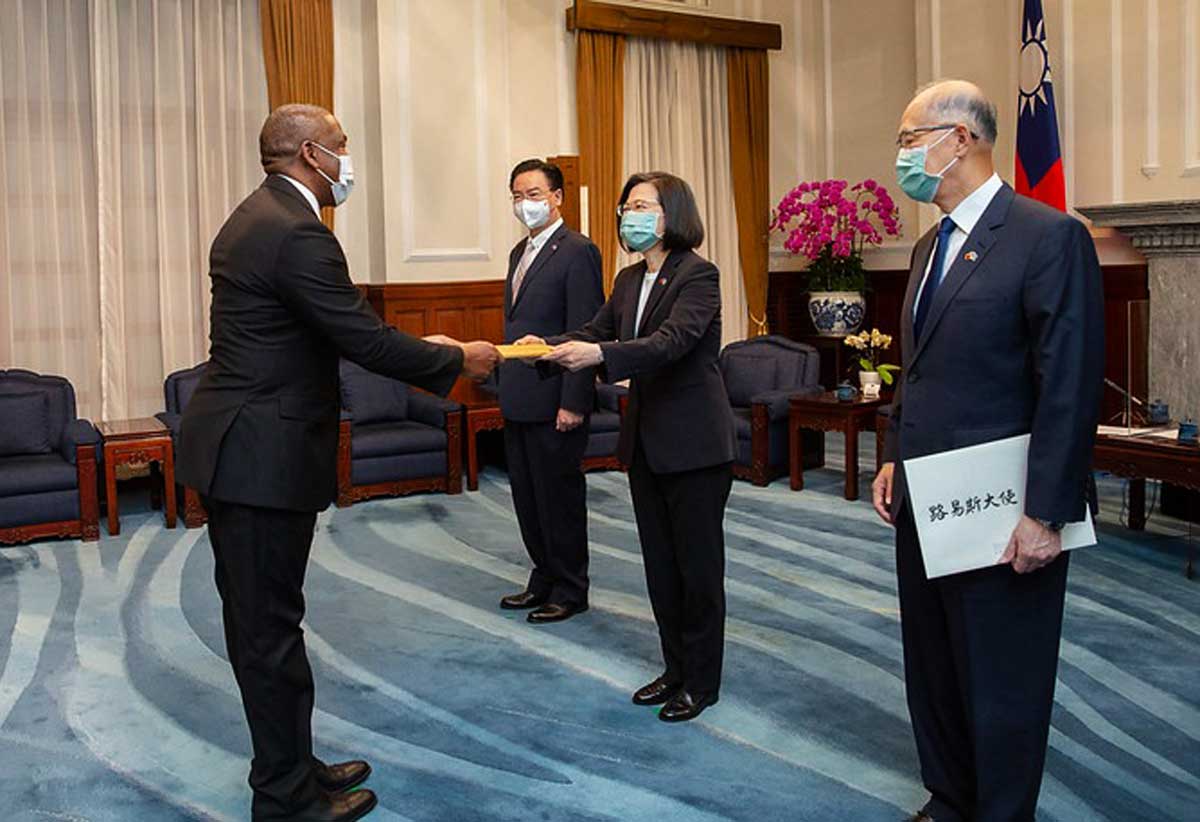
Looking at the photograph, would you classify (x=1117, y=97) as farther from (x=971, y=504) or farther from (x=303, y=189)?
(x=303, y=189)

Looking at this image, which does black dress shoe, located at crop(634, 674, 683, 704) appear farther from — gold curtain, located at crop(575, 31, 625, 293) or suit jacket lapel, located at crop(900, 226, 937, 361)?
gold curtain, located at crop(575, 31, 625, 293)

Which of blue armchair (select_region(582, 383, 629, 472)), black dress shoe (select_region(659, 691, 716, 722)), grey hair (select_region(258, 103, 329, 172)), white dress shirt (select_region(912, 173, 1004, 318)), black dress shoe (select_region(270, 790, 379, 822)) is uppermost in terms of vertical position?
grey hair (select_region(258, 103, 329, 172))

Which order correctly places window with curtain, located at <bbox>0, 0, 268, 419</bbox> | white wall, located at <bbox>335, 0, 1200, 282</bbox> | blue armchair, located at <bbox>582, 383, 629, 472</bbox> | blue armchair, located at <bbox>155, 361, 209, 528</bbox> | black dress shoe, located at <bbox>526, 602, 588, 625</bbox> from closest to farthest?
black dress shoe, located at <bbox>526, 602, 588, 625</bbox>
blue armchair, located at <bbox>155, 361, 209, 528</bbox>
white wall, located at <bbox>335, 0, 1200, 282</bbox>
window with curtain, located at <bbox>0, 0, 268, 419</bbox>
blue armchair, located at <bbox>582, 383, 629, 472</bbox>

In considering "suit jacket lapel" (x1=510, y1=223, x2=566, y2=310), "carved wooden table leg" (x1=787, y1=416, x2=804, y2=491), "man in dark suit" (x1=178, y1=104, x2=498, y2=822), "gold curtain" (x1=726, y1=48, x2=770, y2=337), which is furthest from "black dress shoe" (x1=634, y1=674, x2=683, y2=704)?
"gold curtain" (x1=726, y1=48, x2=770, y2=337)

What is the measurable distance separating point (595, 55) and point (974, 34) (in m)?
2.61

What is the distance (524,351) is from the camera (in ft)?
11.0

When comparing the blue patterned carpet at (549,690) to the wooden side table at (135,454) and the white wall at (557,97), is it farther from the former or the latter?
the white wall at (557,97)

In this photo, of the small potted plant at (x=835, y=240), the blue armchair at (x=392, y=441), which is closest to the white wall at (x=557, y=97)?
the small potted plant at (x=835, y=240)

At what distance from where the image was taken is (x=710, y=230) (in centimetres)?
955

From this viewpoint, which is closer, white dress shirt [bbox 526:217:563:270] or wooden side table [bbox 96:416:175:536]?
white dress shirt [bbox 526:217:563:270]

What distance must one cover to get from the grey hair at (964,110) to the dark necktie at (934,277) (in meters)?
0.20

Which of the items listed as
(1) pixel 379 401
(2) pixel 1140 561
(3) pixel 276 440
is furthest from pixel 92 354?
(2) pixel 1140 561

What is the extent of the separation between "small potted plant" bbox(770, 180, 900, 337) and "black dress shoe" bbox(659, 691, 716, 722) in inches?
230

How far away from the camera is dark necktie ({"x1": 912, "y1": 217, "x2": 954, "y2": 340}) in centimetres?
255
